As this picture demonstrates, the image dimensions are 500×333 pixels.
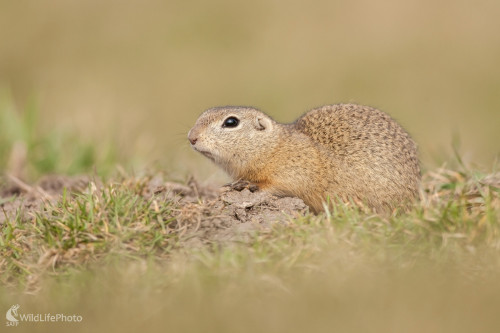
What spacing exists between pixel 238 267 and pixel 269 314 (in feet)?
2.47

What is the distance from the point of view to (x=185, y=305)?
4.20 meters

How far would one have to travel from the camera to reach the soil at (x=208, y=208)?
5.43 meters

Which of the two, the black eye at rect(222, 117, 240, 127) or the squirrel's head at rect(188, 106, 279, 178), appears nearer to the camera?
the squirrel's head at rect(188, 106, 279, 178)

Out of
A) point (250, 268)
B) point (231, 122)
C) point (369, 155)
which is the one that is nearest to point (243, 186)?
point (231, 122)

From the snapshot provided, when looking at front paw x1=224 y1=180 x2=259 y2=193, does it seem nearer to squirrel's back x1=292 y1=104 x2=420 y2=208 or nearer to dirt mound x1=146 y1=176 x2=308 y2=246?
dirt mound x1=146 y1=176 x2=308 y2=246

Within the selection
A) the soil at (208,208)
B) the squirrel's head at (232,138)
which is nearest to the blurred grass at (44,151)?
the soil at (208,208)

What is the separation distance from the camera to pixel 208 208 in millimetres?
5645

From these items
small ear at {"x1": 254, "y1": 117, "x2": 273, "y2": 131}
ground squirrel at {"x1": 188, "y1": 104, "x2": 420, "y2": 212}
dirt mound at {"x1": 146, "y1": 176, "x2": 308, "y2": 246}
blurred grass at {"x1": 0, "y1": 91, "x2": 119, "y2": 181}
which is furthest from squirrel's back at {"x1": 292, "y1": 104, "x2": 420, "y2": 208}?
blurred grass at {"x1": 0, "y1": 91, "x2": 119, "y2": 181}

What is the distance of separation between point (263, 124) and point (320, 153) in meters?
0.58

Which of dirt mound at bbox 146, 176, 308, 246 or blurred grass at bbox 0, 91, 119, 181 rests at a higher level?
dirt mound at bbox 146, 176, 308, 246

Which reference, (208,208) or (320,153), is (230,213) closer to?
(208,208)

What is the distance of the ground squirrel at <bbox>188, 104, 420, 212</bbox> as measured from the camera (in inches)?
247

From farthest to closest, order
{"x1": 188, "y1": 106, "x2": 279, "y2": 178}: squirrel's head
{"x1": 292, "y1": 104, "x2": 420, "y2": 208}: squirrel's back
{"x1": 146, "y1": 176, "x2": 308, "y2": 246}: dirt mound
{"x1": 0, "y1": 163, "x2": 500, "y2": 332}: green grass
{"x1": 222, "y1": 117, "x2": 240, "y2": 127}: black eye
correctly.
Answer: {"x1": 222, "y1": 117, "x2": 240, "y2": 127}: black eye, {"x1": 188, "y1": 106, "x2": 279, "y2": 178}: squirrel's head, {"x1": 292, "y1": 104, "x2": 420, "y2": 208}: squirrel's back, {"x1": 146, "y1": 176, "x2": 308, "y2": 246}: dirt mound, {"x1": 0, "y1": 163, "x2": 500, "y2": 332}: green grass

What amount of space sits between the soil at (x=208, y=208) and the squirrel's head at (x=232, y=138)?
0.28 m
